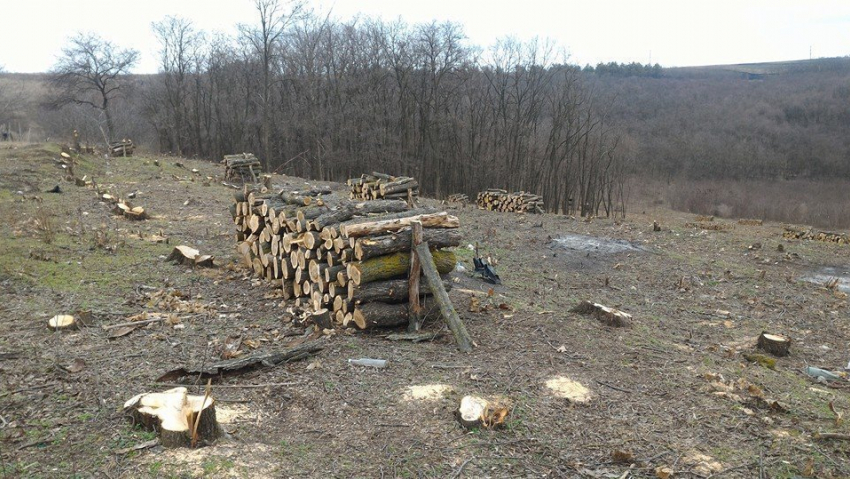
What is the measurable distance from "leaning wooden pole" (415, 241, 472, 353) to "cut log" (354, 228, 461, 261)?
212mm

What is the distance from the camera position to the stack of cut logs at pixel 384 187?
14562mm

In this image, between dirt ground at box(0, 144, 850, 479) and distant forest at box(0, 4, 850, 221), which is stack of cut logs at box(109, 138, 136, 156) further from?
dirt ground at box(0, 144, 850, 479)

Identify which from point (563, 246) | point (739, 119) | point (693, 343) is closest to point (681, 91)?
point (739, 119)

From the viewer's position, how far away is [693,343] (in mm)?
6891

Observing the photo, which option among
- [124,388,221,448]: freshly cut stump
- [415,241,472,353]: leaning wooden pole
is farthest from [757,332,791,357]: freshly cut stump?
[124,388,221,448]: freshly cut stump

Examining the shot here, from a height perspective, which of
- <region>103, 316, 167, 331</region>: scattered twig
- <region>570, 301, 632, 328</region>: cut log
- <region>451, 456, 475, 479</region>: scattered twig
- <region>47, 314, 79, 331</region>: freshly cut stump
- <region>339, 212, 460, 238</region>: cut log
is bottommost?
<region>451, 456, 475, 479</region>: scattered twig

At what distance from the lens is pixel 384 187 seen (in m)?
14.5

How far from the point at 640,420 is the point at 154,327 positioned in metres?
5.16

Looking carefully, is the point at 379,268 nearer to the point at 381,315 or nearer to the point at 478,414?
the point at 381,315

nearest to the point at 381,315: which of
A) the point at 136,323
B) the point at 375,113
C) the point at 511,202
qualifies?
the point at 136,323

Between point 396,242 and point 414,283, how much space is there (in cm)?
55

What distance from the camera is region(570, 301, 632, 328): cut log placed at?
7.13 metres

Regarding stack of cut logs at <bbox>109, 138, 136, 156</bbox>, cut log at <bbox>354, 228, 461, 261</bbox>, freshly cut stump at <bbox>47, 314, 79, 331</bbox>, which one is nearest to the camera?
freshly cut stump at <bbox>47, 314, 79, 331</bbox>

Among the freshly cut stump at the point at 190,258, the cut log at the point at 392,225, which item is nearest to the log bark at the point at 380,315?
the cut log at the point at 392,225
